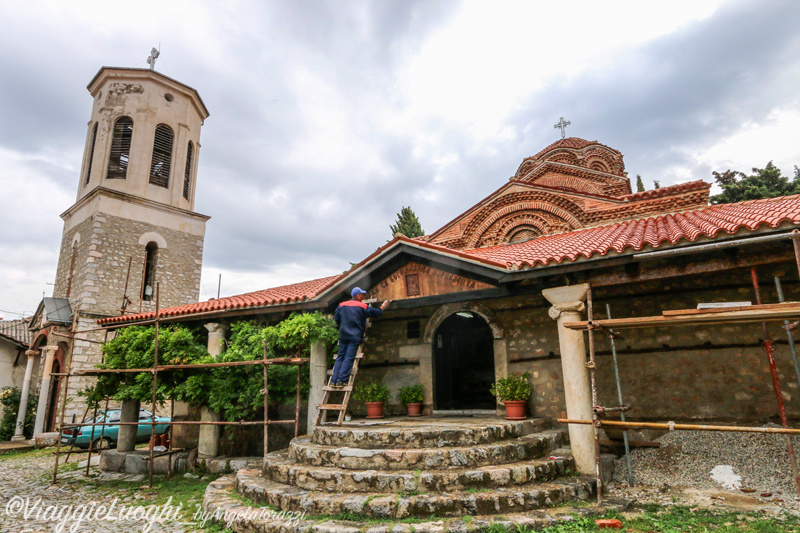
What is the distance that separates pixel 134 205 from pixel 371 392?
12.6 meters

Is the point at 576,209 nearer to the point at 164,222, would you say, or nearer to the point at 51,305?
the point at 164,222

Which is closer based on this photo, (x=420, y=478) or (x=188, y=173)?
(x=420, y=478)

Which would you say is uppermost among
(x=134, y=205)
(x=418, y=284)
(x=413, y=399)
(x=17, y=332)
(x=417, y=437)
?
(x=134, y=205)

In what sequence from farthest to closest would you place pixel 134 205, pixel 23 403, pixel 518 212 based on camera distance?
pixel 134 205 < pixel 23 403 < pixel 518 212

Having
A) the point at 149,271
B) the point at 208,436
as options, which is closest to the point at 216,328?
the point at 208,436

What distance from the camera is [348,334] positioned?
698 centimetres

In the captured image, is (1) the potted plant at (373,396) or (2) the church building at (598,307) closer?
(2) the church building at (598,307)

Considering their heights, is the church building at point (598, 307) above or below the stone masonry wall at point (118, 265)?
below

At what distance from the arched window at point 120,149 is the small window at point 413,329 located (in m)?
13.3

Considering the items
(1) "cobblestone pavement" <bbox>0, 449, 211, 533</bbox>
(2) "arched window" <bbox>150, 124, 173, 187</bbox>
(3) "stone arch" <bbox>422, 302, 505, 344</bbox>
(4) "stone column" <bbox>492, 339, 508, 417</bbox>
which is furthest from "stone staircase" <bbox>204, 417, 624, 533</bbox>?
(2) "arched window" <bbox>150, 124, 173, 187</bbox>

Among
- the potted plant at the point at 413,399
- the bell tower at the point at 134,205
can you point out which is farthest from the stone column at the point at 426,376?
the bell tower at the point at 134,205

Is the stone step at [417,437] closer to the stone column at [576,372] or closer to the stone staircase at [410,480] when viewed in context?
the stone staircase at [410,480]

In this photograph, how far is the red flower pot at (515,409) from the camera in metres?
6.95

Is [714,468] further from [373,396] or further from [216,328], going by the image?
[216,328]
